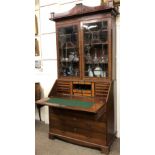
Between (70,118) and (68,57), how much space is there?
1.07m

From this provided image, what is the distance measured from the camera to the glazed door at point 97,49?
2.62m

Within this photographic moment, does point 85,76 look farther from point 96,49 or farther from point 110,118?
point 110,118

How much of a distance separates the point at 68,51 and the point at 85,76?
0.58 meters

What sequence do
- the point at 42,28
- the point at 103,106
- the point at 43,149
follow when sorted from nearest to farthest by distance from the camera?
1. the point at 103,106
2. the point at 43,149
3. the point at 42,28

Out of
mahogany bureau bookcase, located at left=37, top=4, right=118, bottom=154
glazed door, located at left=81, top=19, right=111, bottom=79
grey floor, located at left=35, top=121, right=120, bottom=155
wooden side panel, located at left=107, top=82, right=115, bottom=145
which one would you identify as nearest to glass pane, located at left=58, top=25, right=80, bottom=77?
mahogany bureau bookcase, located at left=37, top=4, right=118, bottom=154

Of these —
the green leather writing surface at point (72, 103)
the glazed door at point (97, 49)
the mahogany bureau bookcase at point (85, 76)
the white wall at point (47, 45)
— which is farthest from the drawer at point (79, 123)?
the white wall at point (47, 45)

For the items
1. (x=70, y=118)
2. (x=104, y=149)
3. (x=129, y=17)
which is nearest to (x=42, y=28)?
(x=70, y=118)

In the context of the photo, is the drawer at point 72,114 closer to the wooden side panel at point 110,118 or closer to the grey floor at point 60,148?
the wooden side panel at point 110,118

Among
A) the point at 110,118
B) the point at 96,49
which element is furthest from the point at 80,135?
the point at 96,49

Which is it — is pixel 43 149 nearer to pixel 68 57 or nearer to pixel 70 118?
pixel 70 118

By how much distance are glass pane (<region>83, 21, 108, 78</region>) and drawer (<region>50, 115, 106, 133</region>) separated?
2.43 feet

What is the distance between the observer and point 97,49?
2.81 metres
